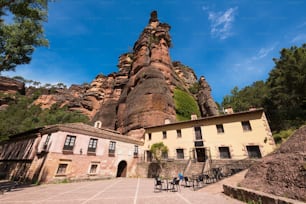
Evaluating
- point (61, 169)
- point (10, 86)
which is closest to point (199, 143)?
point (61, 169)

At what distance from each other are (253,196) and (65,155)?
55.4ft

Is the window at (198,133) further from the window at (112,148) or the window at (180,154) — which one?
the window at (112,148)

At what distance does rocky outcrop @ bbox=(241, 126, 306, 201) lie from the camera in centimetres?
511

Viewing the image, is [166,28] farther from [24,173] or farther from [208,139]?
[24,173]

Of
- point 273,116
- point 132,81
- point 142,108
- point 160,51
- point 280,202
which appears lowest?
point 280,202

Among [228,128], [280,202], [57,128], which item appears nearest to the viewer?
[280,202]

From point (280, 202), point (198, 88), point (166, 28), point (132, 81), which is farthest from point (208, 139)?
point (166, 28)

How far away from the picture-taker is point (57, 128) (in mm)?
15156

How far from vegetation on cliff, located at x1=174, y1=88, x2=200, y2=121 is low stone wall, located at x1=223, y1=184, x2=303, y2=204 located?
23.7 meters

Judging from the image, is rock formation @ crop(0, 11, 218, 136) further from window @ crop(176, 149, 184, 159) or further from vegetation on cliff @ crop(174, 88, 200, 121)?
window @ crop(176, 149, 184, 159)

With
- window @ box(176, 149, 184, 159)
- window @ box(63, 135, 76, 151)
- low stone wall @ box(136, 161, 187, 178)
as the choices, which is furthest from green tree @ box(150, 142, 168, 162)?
window @ box(63, 135, 76, 151)

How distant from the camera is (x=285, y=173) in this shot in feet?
18.7

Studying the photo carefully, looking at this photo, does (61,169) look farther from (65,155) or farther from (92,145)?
(92,145)

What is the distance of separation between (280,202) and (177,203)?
13.3 ft
